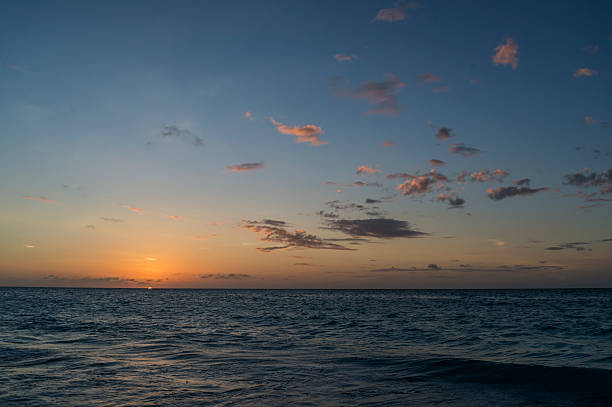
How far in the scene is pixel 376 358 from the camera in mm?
20422

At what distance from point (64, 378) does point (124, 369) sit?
2.38 m

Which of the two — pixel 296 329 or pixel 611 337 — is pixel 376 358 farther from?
pixel 611 337

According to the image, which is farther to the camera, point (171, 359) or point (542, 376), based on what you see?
point (171, 359)

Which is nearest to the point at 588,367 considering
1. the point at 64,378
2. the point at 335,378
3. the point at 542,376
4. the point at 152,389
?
the point at 542,376

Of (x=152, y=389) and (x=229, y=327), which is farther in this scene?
(x=229, y=327)

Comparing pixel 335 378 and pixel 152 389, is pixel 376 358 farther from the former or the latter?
pixel 152 389

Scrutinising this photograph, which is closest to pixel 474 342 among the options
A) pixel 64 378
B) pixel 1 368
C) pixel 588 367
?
pixel 588 367

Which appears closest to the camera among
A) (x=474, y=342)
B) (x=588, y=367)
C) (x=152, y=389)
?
(x=152, y=389)

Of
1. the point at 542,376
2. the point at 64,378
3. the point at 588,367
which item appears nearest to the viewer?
the point at 64,378

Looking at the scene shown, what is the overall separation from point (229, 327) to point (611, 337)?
95.3 feet

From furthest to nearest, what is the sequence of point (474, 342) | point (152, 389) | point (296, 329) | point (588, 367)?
1. point (296, 329)
2. point (474, 342)
3. point (588, 367)
4. point (152, 389)

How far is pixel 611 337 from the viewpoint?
27.4m

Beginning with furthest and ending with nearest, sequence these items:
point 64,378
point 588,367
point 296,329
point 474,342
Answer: point 296,329
point 474,342
point 588,367
point 64,378

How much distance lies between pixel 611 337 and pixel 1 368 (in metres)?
35.3
